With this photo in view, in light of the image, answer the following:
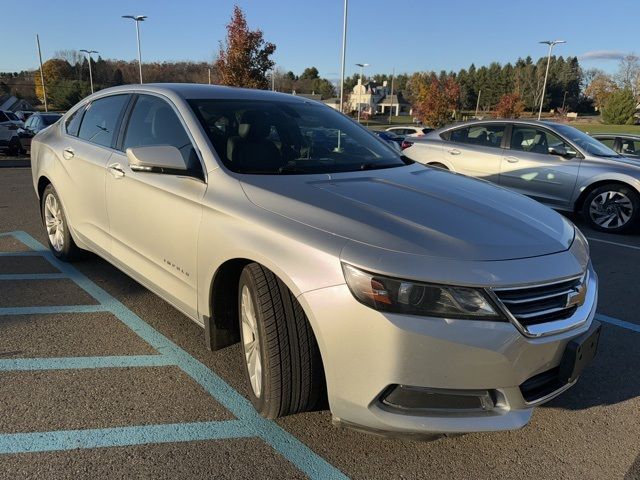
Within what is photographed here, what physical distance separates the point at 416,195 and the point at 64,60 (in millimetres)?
103390

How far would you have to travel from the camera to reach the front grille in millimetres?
2010

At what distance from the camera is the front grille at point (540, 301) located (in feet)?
6.59

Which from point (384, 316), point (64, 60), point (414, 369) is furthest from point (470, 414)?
point (64, 60)

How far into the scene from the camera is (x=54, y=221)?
496 cm

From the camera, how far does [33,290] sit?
4.25 m

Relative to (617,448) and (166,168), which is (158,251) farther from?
(617,448)

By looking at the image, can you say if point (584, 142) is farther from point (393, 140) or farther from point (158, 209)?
point (158, 209)

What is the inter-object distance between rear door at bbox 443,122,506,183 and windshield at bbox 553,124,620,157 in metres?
0.95

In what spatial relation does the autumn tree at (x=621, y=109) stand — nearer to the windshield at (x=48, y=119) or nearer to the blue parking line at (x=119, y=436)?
the windshield at (x=48, y=119)

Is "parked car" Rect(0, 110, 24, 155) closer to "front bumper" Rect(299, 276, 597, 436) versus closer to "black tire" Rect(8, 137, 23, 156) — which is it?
"black tire" Rect(8, 137, 23, 156)

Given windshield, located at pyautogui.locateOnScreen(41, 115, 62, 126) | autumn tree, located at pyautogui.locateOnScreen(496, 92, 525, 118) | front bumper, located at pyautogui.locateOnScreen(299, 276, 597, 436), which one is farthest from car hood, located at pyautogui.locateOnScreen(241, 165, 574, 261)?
autumn tree, located at pyautogui.locateOnScreen(496, 92, 525, 118)

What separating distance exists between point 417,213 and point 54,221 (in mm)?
3958

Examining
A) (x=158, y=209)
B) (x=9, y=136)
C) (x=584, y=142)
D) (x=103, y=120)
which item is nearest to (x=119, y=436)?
(x=158, y=209)

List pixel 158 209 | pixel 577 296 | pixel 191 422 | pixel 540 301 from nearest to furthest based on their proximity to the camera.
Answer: pixel 540 301 → pixel 577 296 → pixel 191 422 → pixel 158 209
